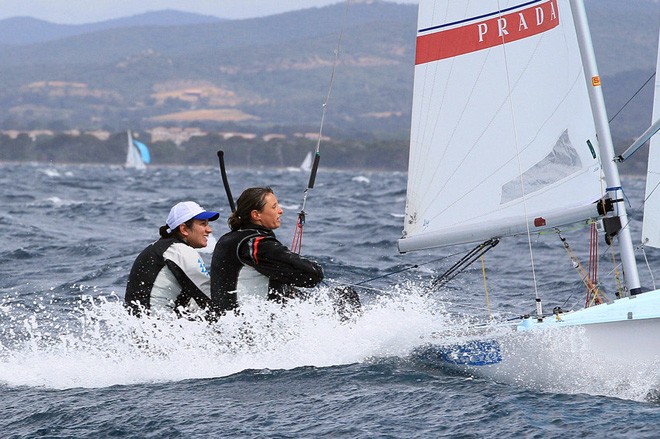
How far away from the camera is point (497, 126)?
6012mm

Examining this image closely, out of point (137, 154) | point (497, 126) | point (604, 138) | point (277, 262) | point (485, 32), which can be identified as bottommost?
point (277, 262)

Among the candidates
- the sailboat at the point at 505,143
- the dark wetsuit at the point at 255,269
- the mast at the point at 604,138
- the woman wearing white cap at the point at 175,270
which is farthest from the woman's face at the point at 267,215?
the mast at the point at 604,138

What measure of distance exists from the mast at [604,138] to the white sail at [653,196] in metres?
0.18

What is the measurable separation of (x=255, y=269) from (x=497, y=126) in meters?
1.63

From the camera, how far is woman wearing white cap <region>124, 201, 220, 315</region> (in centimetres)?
545

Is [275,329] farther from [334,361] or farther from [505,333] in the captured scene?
[505,333]

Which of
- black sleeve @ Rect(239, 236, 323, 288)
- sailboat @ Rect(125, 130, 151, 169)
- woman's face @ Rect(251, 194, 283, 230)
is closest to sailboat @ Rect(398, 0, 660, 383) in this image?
black sleeve @ Rect(239, 236, 323, 288)

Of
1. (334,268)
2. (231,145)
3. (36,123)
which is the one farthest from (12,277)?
(36,123)

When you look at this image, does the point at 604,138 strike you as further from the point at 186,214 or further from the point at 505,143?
the point at 186,214

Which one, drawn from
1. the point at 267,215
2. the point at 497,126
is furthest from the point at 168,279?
the point at 497,126

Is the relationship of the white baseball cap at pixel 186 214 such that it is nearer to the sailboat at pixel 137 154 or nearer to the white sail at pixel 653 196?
the white sail at pixel 653 196

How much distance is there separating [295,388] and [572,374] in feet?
4.19

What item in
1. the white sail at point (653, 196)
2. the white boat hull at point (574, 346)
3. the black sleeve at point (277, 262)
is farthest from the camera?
the white sail at point (653, 196)

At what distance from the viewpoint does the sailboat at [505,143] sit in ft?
18.2
